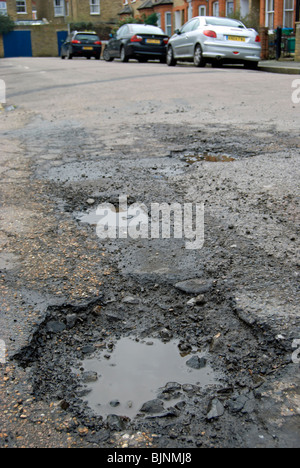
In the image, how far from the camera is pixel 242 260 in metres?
3.00

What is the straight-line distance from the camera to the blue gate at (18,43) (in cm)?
5384

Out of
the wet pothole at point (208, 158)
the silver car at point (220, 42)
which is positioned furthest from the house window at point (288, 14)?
the wet pothole at point (208, 158)

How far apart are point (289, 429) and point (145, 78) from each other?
12551 millimetres

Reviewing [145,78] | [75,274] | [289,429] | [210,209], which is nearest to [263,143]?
[210,209]

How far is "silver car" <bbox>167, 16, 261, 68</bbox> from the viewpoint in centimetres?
1555

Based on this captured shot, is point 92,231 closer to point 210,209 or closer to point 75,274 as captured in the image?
point 75,274

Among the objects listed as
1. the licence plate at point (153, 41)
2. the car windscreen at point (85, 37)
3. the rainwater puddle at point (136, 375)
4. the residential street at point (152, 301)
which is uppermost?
the car windscreen at point (85, 37)

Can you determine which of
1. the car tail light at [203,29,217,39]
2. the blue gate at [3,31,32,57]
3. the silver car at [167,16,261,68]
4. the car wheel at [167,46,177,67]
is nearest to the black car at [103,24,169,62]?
the car wheel at [167,46,177,67]

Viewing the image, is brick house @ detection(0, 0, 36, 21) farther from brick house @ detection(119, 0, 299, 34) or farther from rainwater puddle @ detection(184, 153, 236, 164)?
rainwater puddle @ detection(184, 153, 236, 164)

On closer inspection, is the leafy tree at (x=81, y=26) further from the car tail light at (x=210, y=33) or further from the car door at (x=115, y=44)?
the car tail light at (x=210, y=33)

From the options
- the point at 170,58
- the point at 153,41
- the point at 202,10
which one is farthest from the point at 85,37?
the point at 170,58

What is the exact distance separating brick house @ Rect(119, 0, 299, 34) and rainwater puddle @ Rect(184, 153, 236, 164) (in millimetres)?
22134

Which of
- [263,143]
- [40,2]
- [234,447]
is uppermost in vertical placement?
[40,2]

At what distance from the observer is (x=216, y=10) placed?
109ft
